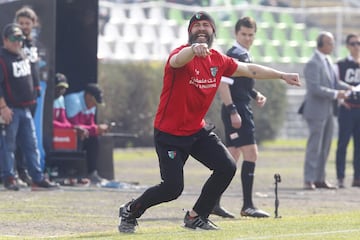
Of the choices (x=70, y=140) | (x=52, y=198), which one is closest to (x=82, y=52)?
(x=70, y=140)

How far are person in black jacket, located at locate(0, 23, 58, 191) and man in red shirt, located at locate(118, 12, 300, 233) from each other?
16.4ft

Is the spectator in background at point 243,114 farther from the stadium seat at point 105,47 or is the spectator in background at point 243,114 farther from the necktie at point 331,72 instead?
the stadium seat at point 105,47

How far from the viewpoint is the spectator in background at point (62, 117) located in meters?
17.1

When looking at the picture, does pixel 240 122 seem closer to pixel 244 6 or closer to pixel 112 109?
pixel 112 109

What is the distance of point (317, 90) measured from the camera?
17.5 metres

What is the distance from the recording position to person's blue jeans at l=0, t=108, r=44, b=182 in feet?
50.8

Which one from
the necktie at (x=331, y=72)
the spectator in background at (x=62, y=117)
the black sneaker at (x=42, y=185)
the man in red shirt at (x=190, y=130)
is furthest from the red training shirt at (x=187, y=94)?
the necktie at (x=331, y=72)

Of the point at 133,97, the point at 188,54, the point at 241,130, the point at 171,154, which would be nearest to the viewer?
the point at 188,54

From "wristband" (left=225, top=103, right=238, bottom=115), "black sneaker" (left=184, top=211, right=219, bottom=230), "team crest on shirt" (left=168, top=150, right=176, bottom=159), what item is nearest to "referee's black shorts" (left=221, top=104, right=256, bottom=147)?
"wristband" (left=225, top=103, right=238, bottom=115)

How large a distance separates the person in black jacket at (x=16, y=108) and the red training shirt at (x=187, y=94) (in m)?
5.05

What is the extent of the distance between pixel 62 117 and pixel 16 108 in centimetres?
210

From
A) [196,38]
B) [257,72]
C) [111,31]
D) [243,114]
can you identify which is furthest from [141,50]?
[196,38]

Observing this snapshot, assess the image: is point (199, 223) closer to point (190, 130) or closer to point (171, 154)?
point (171, 154)

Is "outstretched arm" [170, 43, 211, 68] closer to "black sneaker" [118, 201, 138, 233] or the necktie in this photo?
"black sneaker" [118, 201, 138, 233]
